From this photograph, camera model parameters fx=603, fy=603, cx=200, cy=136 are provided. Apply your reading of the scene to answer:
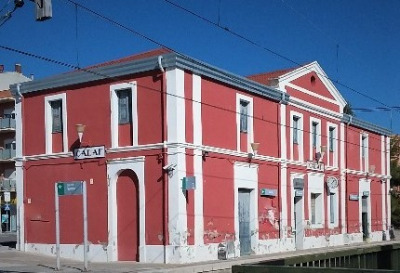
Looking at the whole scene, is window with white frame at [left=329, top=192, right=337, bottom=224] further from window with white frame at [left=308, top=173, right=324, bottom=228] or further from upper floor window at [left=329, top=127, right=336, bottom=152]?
upper floor window at [left=329, top=127, right=336, bottom=152]

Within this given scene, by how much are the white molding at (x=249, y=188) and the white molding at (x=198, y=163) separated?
100 inches

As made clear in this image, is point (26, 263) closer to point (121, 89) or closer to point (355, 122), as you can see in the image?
point (121, 89)

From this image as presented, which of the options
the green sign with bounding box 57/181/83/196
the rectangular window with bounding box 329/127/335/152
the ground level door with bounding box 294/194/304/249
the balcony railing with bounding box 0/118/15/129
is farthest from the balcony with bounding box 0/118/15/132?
the green sign with bounding box 57/181/83/196

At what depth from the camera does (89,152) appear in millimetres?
23297

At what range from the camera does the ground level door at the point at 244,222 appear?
2484cm

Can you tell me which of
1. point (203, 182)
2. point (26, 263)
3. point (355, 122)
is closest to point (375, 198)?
point (355, 122)

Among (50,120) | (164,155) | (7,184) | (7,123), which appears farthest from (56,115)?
(7,184)

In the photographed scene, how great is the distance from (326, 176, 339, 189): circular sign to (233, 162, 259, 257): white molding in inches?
328

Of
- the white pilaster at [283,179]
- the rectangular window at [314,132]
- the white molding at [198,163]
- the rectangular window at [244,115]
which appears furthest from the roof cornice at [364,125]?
the white molding at [198,163]

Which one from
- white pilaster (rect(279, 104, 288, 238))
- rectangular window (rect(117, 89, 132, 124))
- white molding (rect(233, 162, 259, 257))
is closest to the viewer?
rectangular window (rect(117, 89, 132, 124))

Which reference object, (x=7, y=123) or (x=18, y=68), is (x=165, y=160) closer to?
(x=7, y=123)

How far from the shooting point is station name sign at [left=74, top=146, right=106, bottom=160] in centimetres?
2294

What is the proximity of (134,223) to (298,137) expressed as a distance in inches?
438

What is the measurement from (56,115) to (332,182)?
15.9 m
